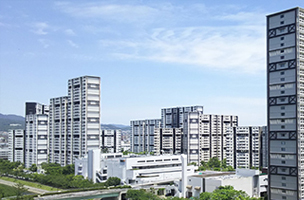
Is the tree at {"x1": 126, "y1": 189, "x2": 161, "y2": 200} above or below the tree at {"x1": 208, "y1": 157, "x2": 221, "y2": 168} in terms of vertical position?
above

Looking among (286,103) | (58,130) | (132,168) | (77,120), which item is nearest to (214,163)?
(132,168)

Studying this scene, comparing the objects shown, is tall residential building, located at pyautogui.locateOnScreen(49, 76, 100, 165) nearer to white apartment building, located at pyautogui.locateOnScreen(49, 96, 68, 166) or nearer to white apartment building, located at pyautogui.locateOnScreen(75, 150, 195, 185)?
white apartment building, located at pyautogui.locateOnScreen(49, 96, 68, 166)

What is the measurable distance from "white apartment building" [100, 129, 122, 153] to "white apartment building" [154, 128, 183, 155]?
14838 mm

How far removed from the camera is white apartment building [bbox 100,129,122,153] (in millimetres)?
133250

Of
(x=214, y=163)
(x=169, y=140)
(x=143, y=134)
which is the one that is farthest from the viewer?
(x=143, y=134)

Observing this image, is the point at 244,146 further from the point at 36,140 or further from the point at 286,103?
the point at 36,140

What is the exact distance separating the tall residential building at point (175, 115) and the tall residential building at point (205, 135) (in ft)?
56.4

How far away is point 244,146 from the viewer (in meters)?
99.4

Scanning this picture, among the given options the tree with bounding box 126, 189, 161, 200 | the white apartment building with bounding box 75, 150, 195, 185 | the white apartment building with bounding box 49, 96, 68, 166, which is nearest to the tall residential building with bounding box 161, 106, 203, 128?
the white apartment building with bounding box 75, 150, 195, 185

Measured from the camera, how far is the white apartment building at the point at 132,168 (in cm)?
8062

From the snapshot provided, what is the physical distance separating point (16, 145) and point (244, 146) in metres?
78.1

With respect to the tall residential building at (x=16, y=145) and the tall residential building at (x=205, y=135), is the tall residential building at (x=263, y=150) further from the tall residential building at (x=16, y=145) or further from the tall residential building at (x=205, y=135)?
the tall residential building at (x=16, y=145)

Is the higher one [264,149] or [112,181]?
[264,149]

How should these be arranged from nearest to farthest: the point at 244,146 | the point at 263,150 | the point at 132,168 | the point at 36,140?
1. the point at 132,168
2. the point at 263,150
3. the point at 244,146
4. the point at 36,140
